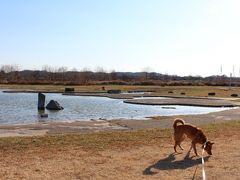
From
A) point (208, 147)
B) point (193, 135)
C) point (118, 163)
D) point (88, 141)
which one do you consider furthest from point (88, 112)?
point (118, 163)

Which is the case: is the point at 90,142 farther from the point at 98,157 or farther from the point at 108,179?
the point at 108,179

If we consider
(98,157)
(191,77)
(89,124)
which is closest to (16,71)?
(191,77)

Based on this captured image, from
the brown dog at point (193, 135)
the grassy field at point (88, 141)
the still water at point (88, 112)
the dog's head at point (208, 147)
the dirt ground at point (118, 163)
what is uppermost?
the brown dog at point (193, 135)

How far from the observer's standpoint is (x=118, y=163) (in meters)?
10.8

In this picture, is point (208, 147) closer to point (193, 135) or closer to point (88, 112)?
point (193, 135)

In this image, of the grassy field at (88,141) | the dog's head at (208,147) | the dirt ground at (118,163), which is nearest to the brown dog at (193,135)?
the dog's head at (208,147)

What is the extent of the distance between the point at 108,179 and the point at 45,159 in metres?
2.67

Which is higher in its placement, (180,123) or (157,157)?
(180,123)

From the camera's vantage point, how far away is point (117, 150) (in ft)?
41.5

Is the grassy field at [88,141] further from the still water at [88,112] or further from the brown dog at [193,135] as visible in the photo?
the still water at [88,112]

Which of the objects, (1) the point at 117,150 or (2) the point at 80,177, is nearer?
(2) the point at 80,177

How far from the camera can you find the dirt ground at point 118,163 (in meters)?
9.57

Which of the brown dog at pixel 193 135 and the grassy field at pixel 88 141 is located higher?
the brown dog at pixel 193 135

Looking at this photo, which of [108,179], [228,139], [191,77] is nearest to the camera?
[108,179]
